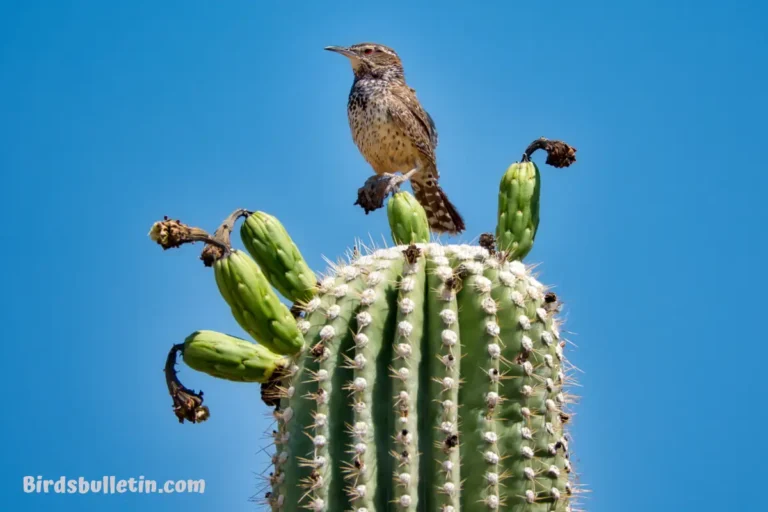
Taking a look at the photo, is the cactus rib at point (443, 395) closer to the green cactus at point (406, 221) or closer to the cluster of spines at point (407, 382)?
the cluster of spines at point (407, 382)

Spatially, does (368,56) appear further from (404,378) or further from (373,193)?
(404,378)

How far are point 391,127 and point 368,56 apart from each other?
31.7 inches

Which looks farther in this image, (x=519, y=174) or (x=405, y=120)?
(x=405, y=120)

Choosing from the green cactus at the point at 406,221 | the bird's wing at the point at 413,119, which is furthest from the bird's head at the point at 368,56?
the green cactus at the point at 406,221

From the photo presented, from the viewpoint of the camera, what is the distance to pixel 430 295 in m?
3.16

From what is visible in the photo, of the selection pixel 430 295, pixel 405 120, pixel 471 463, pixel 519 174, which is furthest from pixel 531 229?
pixel 405 120

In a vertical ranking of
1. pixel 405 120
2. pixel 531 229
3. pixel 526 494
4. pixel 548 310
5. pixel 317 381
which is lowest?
pixel 526 494

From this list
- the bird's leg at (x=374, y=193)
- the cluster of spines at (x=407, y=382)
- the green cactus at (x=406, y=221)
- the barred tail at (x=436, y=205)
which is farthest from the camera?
the barred tail at (x=436, y=205)

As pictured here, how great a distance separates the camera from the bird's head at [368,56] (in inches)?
296

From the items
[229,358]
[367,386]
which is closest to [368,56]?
[229,358]

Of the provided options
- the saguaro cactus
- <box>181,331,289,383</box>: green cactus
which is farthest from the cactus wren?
<box>181,331,289,383</box>: green cactus

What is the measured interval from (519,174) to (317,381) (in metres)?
1.45

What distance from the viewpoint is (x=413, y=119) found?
727cm

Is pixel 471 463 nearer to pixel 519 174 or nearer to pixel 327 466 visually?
pixel 327 466
